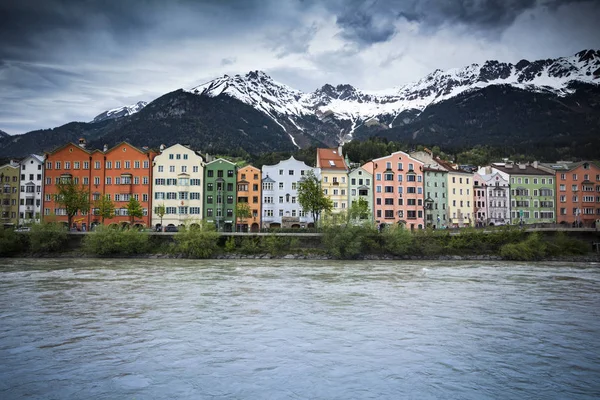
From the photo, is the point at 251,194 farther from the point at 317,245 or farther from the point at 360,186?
the point at 317,245

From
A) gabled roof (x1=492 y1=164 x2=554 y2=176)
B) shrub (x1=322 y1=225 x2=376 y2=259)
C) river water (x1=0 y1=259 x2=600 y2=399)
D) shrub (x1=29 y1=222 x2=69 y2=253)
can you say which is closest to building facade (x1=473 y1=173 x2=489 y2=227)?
gabled roof (x1=492 y1=164 x2=554 y2=176)

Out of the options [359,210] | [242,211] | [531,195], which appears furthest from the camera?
[531,195]

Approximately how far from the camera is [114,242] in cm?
6203

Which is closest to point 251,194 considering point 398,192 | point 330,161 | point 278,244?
point 330,161

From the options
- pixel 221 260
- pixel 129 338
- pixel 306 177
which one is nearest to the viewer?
pixel 129 338

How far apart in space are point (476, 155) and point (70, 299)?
148713 mm

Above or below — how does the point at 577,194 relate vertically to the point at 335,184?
below

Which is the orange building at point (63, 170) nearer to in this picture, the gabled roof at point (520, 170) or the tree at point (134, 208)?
Answer: the tree at point (134, 208)

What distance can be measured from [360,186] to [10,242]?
2143 inches

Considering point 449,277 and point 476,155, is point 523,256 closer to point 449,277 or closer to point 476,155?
point 449,277

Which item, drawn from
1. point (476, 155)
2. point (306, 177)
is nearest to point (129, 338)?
point (306, 177)

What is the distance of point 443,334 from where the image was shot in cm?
2095

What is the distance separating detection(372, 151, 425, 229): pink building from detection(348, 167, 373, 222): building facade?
0.95 metres

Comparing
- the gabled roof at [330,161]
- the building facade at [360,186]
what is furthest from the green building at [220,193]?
the building facade at [360,186]
